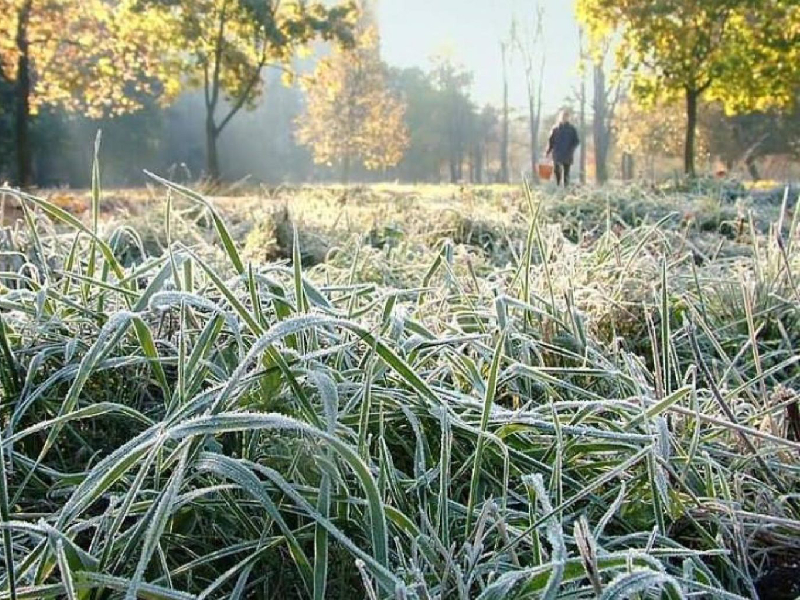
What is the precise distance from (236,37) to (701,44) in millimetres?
10876

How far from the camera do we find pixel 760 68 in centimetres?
1312

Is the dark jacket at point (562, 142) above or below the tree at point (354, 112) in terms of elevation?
below

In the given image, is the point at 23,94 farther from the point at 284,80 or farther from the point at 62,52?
the point at 284,80

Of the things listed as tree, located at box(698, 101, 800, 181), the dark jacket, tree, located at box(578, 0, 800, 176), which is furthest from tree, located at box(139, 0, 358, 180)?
tree, located at box(698, 101, 800, 181)

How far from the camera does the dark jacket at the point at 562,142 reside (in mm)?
10667

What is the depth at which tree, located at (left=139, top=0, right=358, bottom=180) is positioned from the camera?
54.8ft

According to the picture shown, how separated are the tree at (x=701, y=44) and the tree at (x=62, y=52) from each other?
28.5 feet

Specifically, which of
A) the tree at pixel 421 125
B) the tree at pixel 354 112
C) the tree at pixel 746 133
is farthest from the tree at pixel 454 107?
the tree at pixel 746 133

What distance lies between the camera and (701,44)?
12.8m

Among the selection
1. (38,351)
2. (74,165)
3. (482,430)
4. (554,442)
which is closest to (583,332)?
(554,442)

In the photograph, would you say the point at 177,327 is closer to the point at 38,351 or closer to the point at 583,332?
the point at 38,351

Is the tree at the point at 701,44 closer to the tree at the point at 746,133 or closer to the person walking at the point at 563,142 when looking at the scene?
the person walking at the point at 563,142

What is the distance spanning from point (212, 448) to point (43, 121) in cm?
2536

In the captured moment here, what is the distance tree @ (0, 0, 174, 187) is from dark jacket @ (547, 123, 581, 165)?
8187mm
